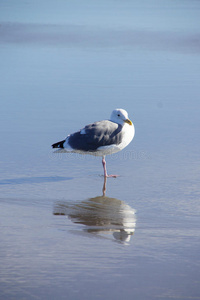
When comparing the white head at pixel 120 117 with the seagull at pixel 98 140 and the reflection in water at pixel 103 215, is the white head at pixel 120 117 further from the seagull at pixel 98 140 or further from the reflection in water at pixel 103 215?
the reflection in water at pixel 103 215

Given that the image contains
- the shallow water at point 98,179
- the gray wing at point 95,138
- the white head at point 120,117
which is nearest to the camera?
the shallow water at point 98,179

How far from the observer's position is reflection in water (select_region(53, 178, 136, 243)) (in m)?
4.37

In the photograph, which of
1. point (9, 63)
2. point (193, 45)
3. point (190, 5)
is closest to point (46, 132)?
point (9, 63)

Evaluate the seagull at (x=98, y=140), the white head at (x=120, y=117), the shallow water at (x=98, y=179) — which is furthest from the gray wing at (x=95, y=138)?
the shallow water at (x=98, y=179)

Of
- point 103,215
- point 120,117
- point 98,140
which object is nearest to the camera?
point 103,215

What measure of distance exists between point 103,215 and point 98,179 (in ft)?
4.12

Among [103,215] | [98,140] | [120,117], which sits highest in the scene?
[120,117]

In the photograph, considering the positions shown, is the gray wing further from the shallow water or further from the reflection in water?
the reflection in water

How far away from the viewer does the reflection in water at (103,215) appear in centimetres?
437

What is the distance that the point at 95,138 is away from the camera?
644 centimetres

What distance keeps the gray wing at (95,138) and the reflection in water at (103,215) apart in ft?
3.48

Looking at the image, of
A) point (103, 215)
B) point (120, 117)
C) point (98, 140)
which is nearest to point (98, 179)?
point (98, 140)

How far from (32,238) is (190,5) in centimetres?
2452

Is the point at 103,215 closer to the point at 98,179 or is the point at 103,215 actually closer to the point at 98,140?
the point at 98,179
